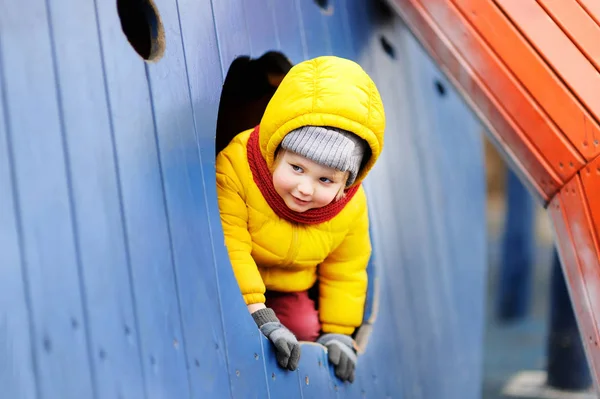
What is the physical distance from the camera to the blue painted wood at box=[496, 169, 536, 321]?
29.3ft

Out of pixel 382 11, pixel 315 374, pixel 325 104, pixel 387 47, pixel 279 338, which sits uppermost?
pixel 382 11

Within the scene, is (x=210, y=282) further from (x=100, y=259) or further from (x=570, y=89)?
(x=570, y=89)

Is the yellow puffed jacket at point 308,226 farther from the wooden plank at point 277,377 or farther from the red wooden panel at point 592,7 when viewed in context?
the red wooden panel at point 592,7

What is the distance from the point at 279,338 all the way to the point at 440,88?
2.13 m

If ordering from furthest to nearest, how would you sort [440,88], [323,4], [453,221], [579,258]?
[440,88]
[453,221]
[323,4]
[579,258]

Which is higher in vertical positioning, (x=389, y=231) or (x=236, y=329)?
(x=389, y=231)

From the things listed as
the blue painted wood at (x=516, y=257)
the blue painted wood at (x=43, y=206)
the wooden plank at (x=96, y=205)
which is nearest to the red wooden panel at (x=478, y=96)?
the wooden plank at (x=96, y=205)

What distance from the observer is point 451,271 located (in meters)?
4.27

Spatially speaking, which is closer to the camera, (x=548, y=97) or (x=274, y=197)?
(x=274, y=197)

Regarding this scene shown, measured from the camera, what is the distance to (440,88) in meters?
4.48

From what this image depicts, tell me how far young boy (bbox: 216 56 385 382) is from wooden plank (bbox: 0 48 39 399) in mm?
810

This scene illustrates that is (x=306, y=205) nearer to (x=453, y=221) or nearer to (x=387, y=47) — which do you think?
(x=387, y=47)

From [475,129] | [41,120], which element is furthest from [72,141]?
[475,129]

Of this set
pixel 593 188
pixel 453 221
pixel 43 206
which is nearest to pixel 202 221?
pixel 43 206
